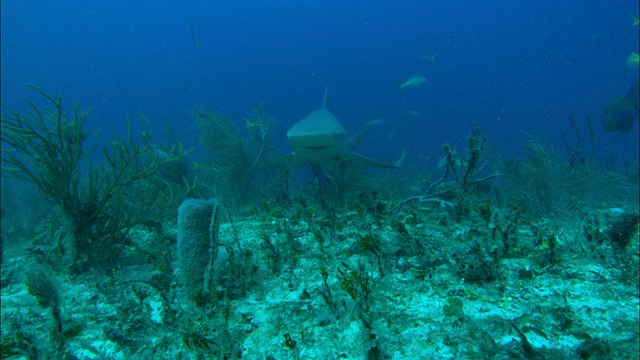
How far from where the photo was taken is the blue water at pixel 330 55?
3676 inches

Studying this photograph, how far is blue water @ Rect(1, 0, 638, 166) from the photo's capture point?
306 ft

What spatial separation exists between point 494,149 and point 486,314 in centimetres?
606

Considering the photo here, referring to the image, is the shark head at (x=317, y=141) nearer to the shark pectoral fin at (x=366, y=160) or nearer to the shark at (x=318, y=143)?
the shark at (x=318, y=143)

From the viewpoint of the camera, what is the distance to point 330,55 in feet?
339

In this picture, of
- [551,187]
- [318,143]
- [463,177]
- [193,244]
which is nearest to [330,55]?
[318,143]

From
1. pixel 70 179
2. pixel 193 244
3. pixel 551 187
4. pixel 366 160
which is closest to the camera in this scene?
pixel 193 244

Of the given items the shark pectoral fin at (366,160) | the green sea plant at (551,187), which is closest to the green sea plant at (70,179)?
the shark pectoral fin at (366,160)

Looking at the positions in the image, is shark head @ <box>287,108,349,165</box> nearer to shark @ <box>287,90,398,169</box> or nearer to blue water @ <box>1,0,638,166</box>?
shark @ <box>287,90,398,169</box>

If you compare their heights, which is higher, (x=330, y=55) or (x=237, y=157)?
(x=330, y=55)

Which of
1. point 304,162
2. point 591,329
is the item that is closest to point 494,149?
point 304,162

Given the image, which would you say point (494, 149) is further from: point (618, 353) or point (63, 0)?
point (63, 0)

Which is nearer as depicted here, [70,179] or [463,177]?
[70,179]

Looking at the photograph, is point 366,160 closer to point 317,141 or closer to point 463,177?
point 317,141

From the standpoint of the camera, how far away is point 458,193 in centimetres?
439
